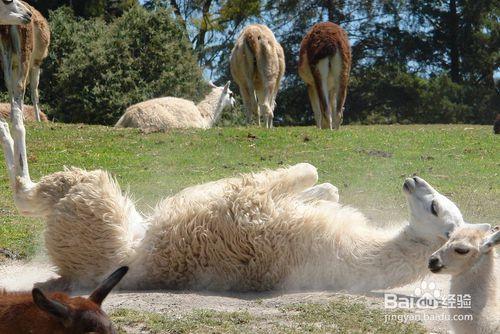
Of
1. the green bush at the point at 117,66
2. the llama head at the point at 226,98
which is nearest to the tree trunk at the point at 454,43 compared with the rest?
the green bush at the point at 117,66

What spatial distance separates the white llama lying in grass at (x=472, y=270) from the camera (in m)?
4.40

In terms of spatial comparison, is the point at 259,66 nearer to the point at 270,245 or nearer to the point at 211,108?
the point at 211,108

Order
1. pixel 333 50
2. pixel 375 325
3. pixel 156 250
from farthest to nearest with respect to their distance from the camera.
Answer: pixel 333 50
pixel 156 250
pixel 375 325

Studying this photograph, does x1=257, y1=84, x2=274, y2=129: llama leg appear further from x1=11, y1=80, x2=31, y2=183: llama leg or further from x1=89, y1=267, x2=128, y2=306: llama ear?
x1=89, y1=267, x2=128, y2=306: llama ear

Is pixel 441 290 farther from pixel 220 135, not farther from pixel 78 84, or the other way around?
pixel 78 84

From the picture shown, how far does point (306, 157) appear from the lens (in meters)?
11.9

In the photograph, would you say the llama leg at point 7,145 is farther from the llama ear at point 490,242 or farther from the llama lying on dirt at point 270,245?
the llama ear at point 490,242

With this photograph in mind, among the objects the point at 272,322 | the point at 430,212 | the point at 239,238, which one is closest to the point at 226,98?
the point at 239,238

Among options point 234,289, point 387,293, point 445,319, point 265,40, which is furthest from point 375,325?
point 265,40

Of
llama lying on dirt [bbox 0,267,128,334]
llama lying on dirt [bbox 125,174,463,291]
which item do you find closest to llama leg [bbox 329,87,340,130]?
llama lying on dirt [bbox 125,174,463,291]

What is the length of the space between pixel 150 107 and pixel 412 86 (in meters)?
17.9

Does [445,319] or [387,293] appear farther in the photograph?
[387,293]

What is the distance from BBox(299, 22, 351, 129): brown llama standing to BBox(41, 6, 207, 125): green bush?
562 centimetres

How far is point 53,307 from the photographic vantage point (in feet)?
10.6
